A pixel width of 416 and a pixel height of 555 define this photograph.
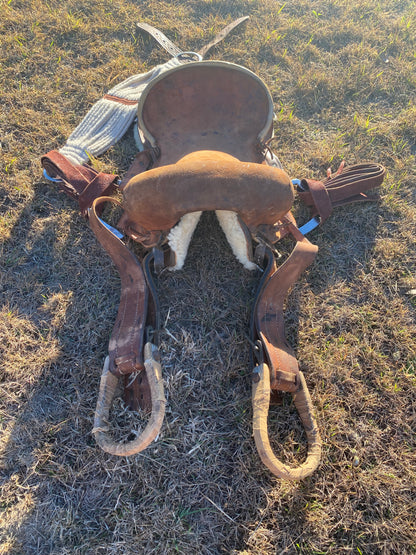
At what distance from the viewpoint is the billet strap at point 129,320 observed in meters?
1.79

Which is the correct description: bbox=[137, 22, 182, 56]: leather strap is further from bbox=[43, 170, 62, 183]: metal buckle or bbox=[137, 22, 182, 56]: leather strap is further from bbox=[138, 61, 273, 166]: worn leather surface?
bbox=[43, 170, 62, 183]: metal buckle

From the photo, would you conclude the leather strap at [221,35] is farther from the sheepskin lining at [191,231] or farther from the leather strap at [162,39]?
the sheepskin lining at [191,231]

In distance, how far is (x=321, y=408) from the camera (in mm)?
1985

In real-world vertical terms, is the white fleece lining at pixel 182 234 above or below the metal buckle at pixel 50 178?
below

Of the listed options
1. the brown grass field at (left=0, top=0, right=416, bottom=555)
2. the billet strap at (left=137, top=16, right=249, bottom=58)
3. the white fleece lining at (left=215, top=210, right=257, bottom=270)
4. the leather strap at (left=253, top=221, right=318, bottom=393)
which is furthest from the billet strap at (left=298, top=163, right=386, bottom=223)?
the billet strap at (left=137, top=16, right=249, bottom=58)

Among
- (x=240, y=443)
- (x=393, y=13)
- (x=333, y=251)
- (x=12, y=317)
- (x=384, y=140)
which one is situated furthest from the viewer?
(x=393, y=13)

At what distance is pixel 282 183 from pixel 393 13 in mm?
3824

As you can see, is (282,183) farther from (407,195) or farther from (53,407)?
(53,407)

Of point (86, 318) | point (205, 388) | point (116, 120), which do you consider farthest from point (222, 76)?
point (205, 388)

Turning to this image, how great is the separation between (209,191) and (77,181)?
1.27 meters

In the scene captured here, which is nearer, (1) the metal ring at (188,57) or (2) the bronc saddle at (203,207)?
(2) the bronc saddle at (203,207)

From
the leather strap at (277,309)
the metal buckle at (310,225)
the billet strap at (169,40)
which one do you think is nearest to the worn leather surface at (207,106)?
the metal buckle at (310,225)

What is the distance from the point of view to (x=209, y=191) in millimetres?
1599

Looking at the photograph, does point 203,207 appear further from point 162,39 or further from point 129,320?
point 162,39
